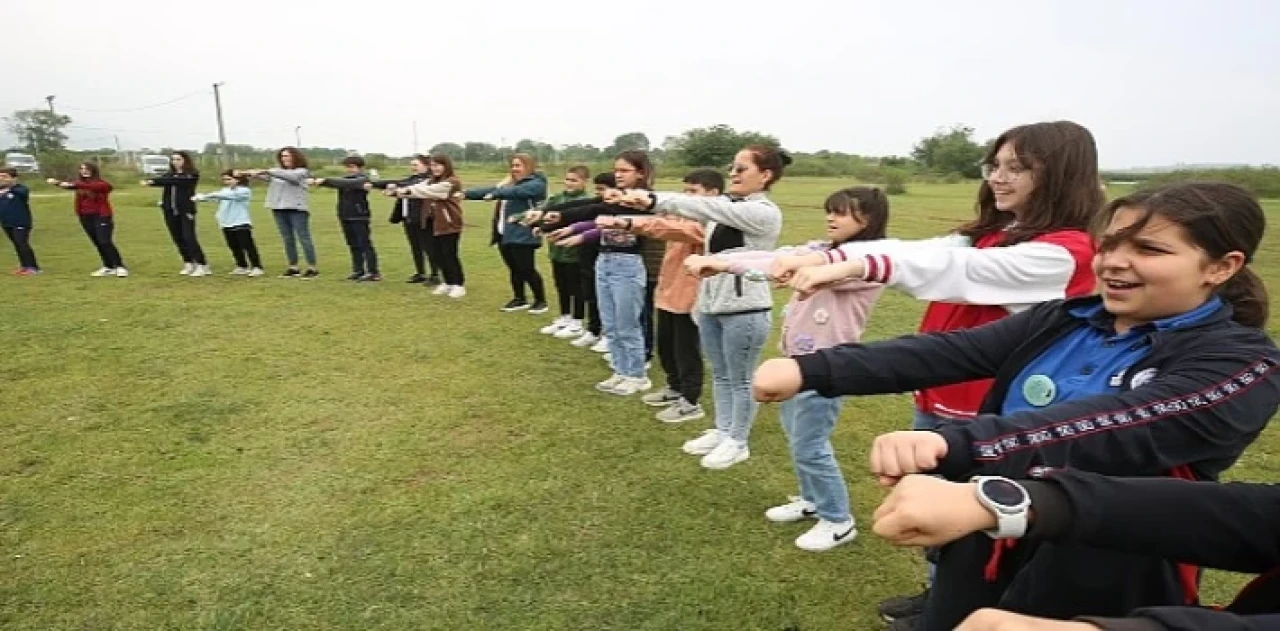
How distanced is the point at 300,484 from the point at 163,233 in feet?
44.8

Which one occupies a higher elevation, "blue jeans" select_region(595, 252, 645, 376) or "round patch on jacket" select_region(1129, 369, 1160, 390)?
"round patch on jacket" select_region(1129, 369, 1160, 390)

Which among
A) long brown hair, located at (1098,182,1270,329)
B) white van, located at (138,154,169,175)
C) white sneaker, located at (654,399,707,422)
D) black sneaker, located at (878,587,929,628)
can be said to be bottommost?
black sneaker, located at (878,587,929,628)

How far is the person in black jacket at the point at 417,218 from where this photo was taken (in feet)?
28.4

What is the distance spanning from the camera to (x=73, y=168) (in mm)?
34219

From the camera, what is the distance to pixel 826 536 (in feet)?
10.7

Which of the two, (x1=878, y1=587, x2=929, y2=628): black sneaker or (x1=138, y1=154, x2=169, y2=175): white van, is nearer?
(x1=878, y1=587, x2=929, y2=628): black sneaker

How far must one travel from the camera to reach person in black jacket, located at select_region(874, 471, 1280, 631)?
3.26 ft

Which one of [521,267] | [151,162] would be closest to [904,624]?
[521,267]

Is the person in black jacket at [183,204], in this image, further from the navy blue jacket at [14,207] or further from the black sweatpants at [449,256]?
the black sweatpants at [449,256]

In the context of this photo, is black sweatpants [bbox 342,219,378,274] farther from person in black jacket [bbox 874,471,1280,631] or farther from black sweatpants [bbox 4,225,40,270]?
person in black jacket [bbox 874,471,1280,631]

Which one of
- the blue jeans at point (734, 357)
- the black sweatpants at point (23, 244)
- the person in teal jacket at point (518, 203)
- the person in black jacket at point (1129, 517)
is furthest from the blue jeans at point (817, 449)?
the black sweatpants at point (23, 244)

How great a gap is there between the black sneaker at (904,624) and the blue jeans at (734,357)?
1486mm

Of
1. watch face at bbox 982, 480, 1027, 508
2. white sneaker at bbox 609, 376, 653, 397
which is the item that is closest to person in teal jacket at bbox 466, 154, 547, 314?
white sneaker at bbox 609, 376, 653, 397

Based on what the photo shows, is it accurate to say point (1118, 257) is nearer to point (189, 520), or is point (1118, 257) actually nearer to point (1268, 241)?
point (189, 520)
